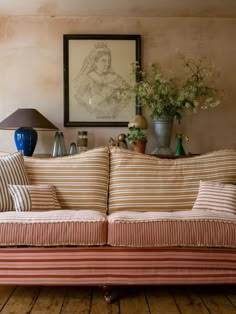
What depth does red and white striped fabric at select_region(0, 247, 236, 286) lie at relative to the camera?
85.5 inches

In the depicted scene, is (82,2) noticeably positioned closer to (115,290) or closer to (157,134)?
(157,134)

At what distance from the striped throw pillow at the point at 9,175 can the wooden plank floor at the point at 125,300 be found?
572 millimetres

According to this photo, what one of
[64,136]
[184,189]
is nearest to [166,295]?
[184,189]

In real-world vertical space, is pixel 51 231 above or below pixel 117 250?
above

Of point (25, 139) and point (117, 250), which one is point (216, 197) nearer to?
point (117, 250)

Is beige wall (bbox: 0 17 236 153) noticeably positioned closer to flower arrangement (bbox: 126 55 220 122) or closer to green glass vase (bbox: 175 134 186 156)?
flower arrangement (bbox: 126 55 220 122)

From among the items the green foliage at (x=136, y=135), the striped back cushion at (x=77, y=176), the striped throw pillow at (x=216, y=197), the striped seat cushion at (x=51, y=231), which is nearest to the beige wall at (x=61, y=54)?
the green foliage at (x=136, y=135)

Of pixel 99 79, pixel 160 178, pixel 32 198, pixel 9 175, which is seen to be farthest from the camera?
pixel 99 79

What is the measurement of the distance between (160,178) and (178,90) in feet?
2.98

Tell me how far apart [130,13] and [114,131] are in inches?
43.6

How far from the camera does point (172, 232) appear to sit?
2.18 metres

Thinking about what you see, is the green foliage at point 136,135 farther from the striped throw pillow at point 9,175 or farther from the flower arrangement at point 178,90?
the striped throw pillow at point 9,175

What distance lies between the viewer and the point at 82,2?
10.8ft

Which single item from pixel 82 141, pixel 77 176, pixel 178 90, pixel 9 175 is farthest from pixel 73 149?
pixel 178 90
